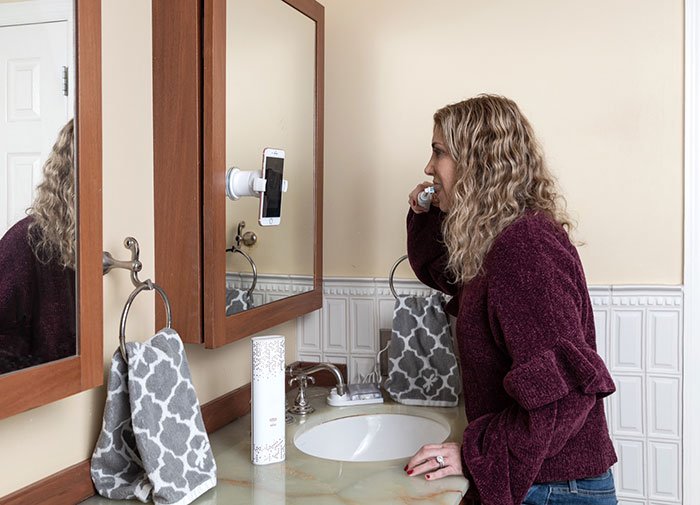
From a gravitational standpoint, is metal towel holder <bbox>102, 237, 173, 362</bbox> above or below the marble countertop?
above

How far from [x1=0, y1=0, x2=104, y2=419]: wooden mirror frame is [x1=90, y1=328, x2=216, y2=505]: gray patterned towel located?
4.7 inches

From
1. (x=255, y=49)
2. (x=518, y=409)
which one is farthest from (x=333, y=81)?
(x=518, y=409)

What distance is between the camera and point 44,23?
1075 millimetres

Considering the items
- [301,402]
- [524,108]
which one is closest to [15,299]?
[301,402]

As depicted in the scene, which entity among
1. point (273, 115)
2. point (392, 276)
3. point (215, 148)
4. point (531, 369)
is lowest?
point (531, 369)

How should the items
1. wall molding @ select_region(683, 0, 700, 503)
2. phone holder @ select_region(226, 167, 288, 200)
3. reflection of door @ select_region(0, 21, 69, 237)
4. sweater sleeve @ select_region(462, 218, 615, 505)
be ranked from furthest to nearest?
wall molding @ select_region(683, 0, 700, 503) < phone holder @ select_region(226, 167, 288, 200) < sweater sleeve @ select_region(462, 218, 615, 505) < reflection of door @ select_region(0, 21, 69, 237)

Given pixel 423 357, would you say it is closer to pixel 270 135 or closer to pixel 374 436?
pixel 374 436

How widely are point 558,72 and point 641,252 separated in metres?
0.50

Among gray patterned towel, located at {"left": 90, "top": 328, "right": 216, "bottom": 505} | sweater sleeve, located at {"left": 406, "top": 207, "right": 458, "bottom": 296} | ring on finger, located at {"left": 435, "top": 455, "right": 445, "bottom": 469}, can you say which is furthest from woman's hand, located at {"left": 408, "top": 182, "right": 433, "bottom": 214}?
gray patterned towel, located at {"left": 90, "top": 328, "right": 216, "bottom": 505}

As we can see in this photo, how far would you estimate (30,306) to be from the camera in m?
1.08

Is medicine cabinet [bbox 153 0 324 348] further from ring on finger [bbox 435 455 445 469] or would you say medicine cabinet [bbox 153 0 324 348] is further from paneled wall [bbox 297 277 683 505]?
paneled wall [bbox 297 277 683 505]

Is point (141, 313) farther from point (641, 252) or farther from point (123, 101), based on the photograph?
point (641, 252)

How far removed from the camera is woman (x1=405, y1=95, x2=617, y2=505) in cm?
137

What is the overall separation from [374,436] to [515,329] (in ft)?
2.22
